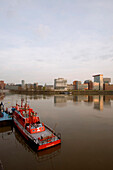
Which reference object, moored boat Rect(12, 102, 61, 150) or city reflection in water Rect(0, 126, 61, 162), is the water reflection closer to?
city reflection in water Rect(0, 126, 61, 162)

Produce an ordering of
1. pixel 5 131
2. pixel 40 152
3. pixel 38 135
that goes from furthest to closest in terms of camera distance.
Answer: pixel 5 131
pixel 38 135
pixel 40 152

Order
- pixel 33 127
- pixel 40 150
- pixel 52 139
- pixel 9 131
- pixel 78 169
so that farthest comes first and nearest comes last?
pixel 9 131
pixel 33 127
pixel 52 139
pixel 40 150
pixel 78 169

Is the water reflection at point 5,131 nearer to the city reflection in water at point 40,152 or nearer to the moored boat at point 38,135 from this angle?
the city reflection in water at point 40,152

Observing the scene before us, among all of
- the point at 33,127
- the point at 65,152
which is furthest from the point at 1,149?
the point at 65,152

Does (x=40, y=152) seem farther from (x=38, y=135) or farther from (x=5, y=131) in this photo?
(x=5, y=131)

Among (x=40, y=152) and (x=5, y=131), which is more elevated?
(x=40, y=152)

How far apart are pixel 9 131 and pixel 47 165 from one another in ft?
55.9

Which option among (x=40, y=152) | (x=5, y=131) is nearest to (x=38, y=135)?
(x=40, y=152)

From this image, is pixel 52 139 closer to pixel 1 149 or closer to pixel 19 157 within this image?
pixel 19 157

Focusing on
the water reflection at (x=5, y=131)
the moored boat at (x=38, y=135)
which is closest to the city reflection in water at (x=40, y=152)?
the water reflection at (x=5, y=131)

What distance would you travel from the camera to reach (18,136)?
88.0 feet

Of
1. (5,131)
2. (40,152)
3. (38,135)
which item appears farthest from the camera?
(5,131)

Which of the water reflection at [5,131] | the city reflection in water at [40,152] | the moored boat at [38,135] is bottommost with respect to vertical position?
the water reflection at [5,131]

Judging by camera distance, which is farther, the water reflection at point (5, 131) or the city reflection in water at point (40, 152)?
the water reflection at point (5, 131)
